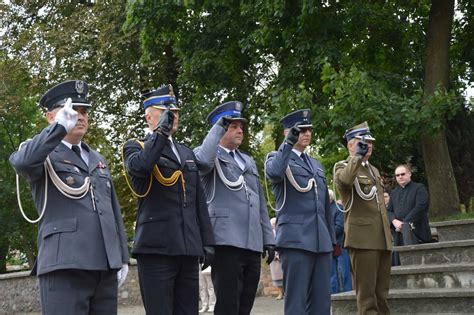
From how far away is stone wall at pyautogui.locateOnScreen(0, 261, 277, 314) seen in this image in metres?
16.4

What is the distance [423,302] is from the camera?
9062mm

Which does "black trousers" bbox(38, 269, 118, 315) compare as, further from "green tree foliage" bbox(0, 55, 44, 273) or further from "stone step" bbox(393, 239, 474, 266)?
"green tree foliage" bbox(0, 55, 44, 273)

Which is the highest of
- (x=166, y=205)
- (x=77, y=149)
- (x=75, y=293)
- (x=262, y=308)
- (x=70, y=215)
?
(x=77, y=149)

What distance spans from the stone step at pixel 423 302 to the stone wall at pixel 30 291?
6.92 meters

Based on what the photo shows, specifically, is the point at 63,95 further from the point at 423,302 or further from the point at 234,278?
the point at 423,302

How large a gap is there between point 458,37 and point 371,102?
4728 mm

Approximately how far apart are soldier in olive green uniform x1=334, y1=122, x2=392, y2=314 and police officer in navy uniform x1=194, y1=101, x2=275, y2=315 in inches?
49.2

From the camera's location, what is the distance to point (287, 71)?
16.8m

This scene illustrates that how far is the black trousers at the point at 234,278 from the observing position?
22.7 ft

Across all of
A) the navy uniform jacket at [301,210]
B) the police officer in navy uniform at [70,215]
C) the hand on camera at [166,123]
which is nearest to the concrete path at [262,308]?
the navy uniform jacket at [301,210]

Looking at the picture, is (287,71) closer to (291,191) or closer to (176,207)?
(291,191)

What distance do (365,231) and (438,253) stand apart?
2302 mm

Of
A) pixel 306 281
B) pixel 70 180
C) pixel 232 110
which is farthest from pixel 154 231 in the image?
pixel 306 281

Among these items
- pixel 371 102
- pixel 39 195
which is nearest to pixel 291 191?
pixel 39 195
